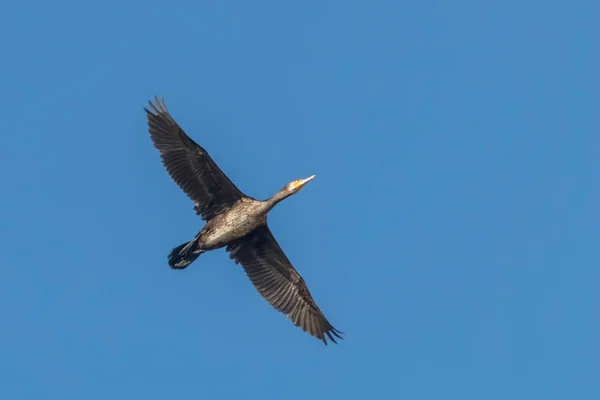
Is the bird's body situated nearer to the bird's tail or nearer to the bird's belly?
the bird's belly

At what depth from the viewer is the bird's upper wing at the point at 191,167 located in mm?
28359

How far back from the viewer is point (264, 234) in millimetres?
29812

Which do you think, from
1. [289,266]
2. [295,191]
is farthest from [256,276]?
[295,191]

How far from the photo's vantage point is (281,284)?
101 feet

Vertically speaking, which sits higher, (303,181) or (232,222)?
(303,181)

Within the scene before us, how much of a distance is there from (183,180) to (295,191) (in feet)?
9.66

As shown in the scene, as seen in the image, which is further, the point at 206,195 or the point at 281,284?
the point at 281,284

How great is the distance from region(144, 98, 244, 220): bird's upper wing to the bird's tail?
0.88 m

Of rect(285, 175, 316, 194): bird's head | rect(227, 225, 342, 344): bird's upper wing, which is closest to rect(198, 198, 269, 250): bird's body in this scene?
rect(285, 175, 316, 194): bird's head

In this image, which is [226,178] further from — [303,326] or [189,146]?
[303,326]

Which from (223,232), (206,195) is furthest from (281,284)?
(206,195)

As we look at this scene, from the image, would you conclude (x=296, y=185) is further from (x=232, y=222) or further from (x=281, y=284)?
(x=281, y=284)

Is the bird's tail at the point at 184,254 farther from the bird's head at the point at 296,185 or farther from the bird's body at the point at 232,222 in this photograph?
the bird's head at the point at 296,185

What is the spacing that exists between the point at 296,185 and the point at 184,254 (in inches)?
135
